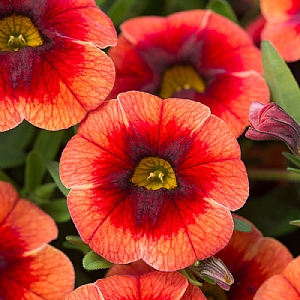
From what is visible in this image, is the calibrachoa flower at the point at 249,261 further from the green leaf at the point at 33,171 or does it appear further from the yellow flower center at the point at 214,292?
the green leaf at the point at 33,171

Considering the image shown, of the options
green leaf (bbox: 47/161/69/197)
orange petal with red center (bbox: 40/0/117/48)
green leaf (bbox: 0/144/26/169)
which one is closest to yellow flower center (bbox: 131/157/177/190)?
green leaf (bbox: 47/161/69/197)

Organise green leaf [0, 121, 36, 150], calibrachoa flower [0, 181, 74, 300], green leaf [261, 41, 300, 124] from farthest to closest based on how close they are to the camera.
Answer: green leaf [0, 121, 36, 150], green leaf [261, 41, 300, 124], calibrachoa flower [0, 181, 74, 300]

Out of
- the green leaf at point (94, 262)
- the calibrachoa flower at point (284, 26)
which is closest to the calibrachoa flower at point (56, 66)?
the green leaf at point (94, 262)

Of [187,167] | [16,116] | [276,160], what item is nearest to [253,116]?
[187,167]

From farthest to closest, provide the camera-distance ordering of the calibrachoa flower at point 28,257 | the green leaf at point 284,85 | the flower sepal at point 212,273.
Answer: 1. the green leaf at point 284,85
2. the calibrachoa flower at point 28,257
3. the flower sepal at point 212,273

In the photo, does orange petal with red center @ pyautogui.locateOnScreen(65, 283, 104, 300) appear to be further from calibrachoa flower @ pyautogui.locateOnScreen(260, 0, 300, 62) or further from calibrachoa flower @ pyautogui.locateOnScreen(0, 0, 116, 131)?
calibrachoa flower @ pyautogui.locateOnScreen(260, 0, 300, 62)

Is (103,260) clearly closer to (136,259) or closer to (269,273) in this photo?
(136,259)
